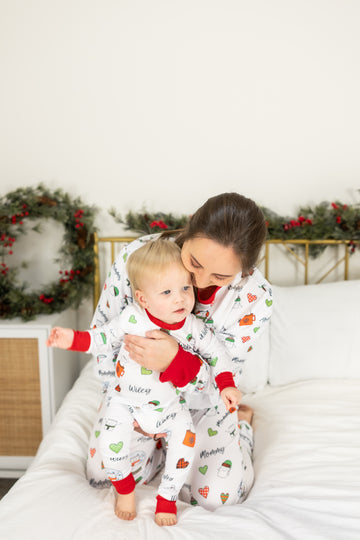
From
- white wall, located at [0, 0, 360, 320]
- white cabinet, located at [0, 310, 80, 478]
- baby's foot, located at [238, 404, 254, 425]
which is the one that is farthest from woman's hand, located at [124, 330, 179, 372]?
white wall, located at [0, 0, 360, 320]

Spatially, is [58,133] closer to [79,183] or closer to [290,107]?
[79,183]

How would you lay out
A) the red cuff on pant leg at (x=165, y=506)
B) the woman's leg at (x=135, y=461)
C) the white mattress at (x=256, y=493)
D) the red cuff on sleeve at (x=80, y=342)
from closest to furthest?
the white mattress at (x=256, y=493), the red cuff on pant leg at (x=165, y=506), the red cuff on sleeve at (x=80, y=342), the woman's leg at (x=135, y=461)

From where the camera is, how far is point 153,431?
144cm

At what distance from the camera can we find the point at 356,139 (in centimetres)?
255

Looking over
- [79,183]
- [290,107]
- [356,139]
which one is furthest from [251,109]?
[79,183]

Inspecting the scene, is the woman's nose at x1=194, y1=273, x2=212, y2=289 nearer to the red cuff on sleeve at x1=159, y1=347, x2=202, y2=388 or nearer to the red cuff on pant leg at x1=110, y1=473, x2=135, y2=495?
the red cuff on sleeve at x1=159, y1=347, x2=202, y2=388

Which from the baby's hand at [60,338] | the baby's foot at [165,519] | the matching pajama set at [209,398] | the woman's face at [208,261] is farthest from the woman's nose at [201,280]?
the baby's foot at [165,519]

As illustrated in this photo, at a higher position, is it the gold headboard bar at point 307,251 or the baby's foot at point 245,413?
the gold headboard bar at point 307,251

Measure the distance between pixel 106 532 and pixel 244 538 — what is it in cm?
36

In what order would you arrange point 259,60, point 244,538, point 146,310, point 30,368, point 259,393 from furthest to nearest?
point 259,60 < point 30,368 < point 259,393 < point 146,310 < point 244,538

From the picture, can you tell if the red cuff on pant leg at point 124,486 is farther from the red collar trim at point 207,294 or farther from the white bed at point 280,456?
the red collar trim at point 207,294

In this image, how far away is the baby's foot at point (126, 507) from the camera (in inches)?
51.8

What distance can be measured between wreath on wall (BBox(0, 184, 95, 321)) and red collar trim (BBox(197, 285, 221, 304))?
1054 mm

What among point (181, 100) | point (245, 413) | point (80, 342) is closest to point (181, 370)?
point (80, 342)
